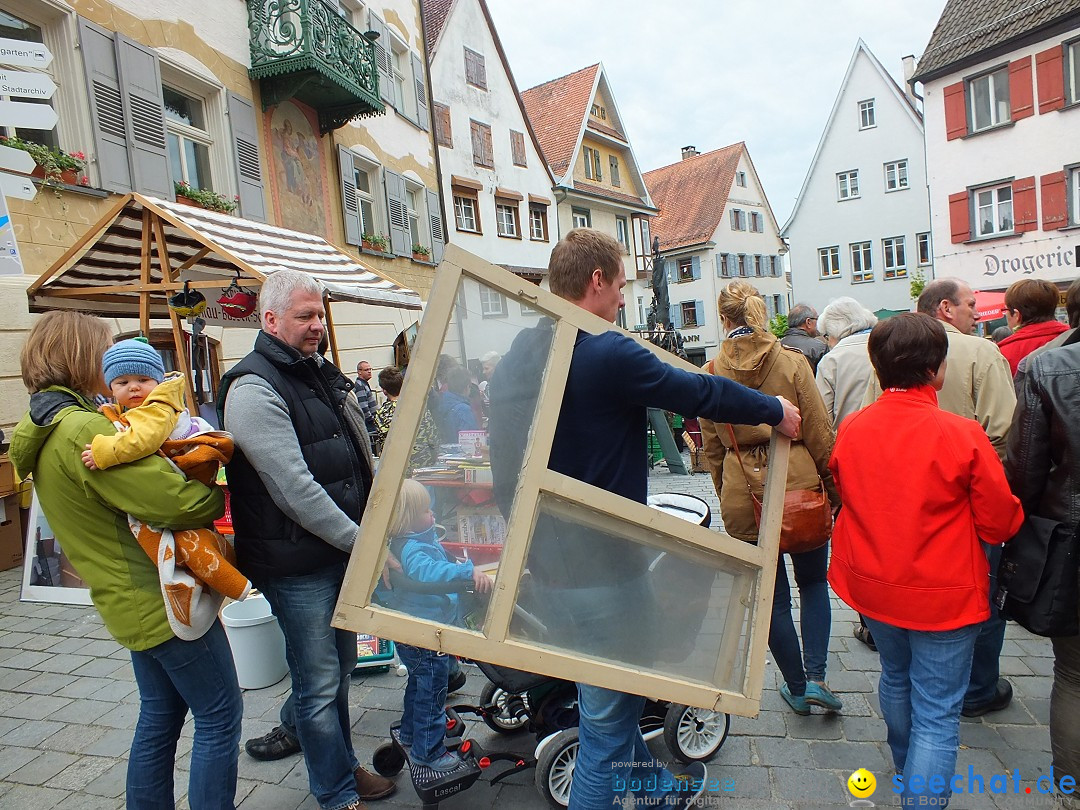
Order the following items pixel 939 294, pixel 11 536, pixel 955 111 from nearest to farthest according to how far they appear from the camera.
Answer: pixel 939 294 < pixel 11 536 < pixel 955 111

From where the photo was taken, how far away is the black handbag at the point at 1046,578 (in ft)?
6.63

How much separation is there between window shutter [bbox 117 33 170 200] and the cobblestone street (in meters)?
5.36

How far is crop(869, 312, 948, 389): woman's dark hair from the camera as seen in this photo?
209 centimetres

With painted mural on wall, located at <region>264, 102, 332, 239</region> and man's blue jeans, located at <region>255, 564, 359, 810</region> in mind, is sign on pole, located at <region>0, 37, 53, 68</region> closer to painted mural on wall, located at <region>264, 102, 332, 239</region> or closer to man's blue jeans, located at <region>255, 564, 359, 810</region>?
man's blue jeans, located at <region>255, 564, 359, 810</region>

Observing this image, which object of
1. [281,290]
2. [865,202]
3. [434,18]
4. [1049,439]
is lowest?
[1049,439]

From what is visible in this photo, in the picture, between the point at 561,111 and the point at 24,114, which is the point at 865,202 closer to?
the point at 561,111

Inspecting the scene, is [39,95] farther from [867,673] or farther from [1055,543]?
[867,673]

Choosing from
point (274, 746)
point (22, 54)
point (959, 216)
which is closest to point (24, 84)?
point (22, 54)

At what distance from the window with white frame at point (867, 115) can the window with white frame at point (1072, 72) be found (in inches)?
456

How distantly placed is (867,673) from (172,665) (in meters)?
3.00

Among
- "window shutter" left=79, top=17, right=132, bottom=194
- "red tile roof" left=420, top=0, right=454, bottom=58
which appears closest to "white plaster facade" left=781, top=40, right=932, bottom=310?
"red tile roof" left=420, top=0, right=454, bottom=58

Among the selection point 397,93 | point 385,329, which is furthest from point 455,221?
point 385,329

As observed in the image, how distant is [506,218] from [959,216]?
13.1m

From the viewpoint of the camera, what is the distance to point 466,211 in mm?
18406
